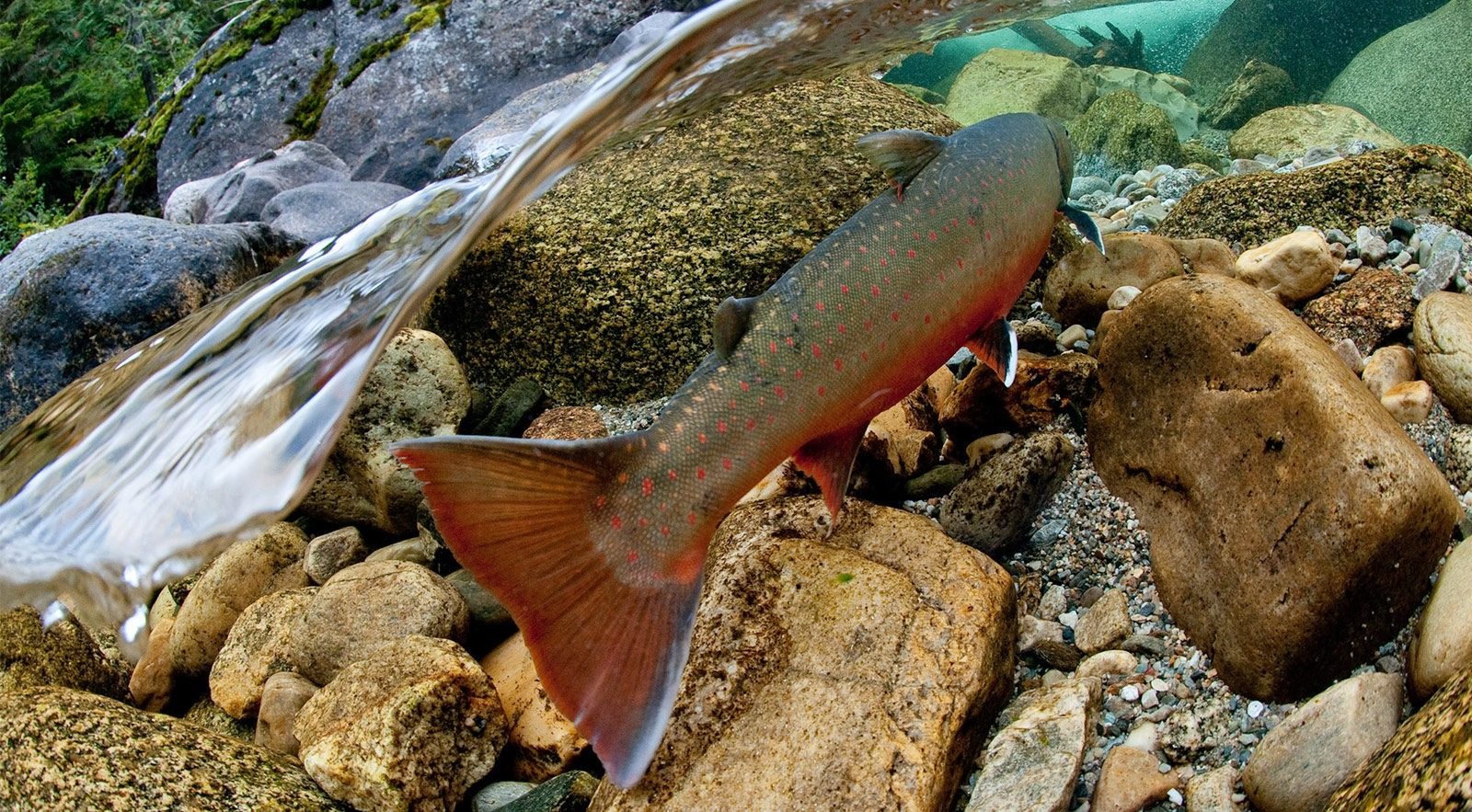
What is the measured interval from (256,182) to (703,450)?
6422 mm

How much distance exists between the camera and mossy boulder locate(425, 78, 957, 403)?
4.35 m

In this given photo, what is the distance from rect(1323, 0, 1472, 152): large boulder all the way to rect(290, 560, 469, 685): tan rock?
6.92 m

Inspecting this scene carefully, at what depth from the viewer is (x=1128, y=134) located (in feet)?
21.5

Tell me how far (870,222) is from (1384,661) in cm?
176

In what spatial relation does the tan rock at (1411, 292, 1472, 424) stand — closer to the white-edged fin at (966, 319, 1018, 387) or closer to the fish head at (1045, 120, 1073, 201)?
the fish head at (1045, 120, 1073, 201)

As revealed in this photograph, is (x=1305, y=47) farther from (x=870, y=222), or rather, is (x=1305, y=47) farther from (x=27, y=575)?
(x=27, y=575)

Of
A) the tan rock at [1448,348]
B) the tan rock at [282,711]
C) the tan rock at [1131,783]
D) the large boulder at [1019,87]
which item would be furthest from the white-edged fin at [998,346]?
the large boulder at [1019,87]

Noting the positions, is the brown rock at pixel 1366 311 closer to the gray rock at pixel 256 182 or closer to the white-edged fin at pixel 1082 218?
the white-edged fin at pixel 1082 218

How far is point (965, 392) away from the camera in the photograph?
3.44 meters

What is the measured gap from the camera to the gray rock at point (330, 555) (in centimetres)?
413

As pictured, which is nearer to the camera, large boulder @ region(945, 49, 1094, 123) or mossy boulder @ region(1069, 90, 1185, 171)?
mossy boulder @ region(1069, 90, 1185, 171)

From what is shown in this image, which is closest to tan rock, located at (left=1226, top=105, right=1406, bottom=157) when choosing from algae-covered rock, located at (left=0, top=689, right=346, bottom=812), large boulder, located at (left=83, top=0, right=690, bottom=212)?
large boulder, located at (left=83, top=0, right=690, bottom=212)

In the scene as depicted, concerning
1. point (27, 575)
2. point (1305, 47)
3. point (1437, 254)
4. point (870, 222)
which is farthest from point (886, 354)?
point (1305, 47)

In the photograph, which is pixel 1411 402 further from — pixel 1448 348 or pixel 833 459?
pixel 833 459
